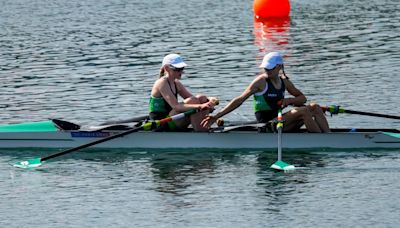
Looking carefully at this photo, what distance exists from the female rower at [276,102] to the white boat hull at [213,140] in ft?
0.71

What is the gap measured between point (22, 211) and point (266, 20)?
31.1 m

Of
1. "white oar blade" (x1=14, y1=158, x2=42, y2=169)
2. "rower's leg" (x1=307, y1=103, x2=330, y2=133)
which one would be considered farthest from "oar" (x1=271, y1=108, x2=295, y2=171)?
"white oar blade" (x1=14, y1=158, x2=42, y2=169)

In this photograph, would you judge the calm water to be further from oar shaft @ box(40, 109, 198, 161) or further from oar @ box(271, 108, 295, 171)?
oar shaft @ box(40, 109, 198, 161)

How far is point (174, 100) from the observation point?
19812 millimetres

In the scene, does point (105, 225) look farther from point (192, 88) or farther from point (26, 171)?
point (192, 88)

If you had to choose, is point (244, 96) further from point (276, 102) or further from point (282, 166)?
point (282, 166)

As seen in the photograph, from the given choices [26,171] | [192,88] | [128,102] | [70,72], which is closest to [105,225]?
[26,171]

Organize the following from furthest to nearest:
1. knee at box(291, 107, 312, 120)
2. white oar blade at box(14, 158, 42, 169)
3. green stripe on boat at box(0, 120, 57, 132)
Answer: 1. green stripe on boat at box(0, 120, 57, 132)
2. knee at box(291, 107, 312, 120)
3. white oar blade at box(14, 158, 42, 169)

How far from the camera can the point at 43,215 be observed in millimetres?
16484

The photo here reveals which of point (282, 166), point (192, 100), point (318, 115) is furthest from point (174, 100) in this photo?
point (318, 115)

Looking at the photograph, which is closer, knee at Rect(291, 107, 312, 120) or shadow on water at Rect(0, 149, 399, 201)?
shadow on water at Rect(0, 149, 399, 201)

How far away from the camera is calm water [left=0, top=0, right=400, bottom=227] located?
54.4 ft

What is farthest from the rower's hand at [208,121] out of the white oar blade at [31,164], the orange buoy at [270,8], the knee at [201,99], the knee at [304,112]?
the orange buoy at [270,8]

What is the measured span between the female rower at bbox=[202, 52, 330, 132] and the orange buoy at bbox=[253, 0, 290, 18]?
27.0m
